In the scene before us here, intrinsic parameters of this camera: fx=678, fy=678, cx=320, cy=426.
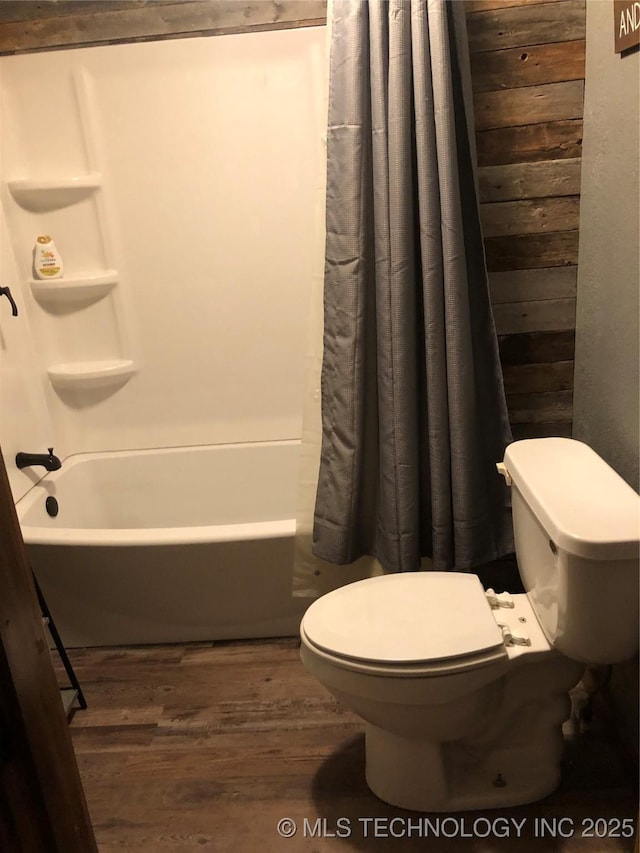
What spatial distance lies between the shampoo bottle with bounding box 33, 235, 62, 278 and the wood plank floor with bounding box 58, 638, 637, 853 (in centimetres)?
137

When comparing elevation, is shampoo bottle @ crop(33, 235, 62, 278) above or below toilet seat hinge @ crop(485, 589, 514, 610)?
above

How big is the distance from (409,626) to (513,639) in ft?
0.72

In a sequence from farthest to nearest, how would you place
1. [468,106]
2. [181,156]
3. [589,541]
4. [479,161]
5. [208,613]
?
[181,156]
[208,613]
[479,161]
[468,106]
[589,541]

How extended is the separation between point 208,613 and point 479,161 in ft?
5.08

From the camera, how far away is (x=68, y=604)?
2.12 meters

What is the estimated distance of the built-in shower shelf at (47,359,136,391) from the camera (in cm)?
255

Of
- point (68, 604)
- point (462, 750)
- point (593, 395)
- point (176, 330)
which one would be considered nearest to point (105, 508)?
point (68, 604)

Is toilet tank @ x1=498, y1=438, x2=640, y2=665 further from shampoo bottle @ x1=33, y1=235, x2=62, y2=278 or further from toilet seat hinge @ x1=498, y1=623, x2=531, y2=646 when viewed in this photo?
shampoo bottle @ x1=33, y1=235, x2=62, y2=278

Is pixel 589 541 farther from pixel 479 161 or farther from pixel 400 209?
pixel 479 161

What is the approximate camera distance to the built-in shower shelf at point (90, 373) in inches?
101

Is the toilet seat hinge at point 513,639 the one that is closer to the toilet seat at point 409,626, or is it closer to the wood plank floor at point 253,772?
the toilet seat at point 409,626

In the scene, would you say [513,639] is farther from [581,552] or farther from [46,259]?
[46,259]

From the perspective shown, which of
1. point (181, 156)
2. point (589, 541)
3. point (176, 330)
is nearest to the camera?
point (589, 541)

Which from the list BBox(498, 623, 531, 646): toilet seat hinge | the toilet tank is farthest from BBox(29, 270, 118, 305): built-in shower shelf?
BBox(498, 623, 531, 646): toilet seat hinge
